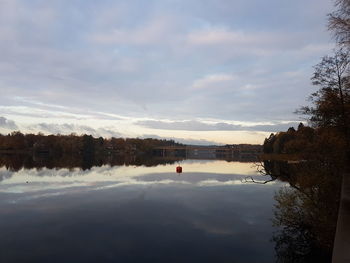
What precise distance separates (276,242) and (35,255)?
55.7 ft

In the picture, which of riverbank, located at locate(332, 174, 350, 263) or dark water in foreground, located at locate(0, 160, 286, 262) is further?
dark water in foreground, located at locate(0, 160, 286, 262)

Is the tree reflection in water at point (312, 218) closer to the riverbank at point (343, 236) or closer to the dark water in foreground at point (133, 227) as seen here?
the dark water in foreground at point (133, 227)

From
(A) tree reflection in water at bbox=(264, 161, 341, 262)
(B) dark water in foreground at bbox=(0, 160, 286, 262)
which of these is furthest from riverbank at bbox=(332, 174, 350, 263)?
(B) dark water in foreground at bbox=(0, 160, 286, 262)

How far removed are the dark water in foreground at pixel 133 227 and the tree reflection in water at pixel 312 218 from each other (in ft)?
4.61

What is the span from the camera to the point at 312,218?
2094cm

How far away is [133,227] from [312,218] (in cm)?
1425

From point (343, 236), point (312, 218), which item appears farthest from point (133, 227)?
point (343, 236)

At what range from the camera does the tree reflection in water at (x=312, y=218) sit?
59.7 ft

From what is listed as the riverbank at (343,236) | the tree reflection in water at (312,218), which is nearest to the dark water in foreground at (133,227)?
the tree reflection in water at (312,218)

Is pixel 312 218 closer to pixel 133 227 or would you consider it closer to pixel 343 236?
pixel 343 236

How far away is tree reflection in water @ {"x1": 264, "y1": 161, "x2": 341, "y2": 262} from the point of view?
1820 cm

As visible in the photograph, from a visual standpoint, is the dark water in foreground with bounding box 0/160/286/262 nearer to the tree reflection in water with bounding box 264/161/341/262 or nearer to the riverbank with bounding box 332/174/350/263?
the tree reflection in water with bounding box 264/161/341/262

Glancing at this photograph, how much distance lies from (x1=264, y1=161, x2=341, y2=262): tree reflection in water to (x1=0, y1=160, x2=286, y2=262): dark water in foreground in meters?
1.41

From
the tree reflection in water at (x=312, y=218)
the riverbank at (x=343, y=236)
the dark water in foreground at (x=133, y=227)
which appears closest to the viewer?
the riverbank at (x=343, y=236)
